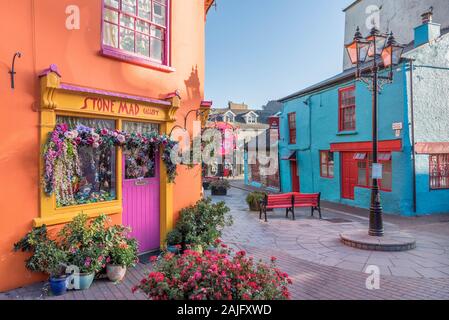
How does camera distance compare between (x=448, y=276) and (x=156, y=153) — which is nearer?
(x=448, y=276)

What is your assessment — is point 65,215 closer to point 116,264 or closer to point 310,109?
point 116,264

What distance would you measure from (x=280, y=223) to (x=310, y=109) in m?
9.10

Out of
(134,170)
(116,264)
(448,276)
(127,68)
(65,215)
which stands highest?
(127,68)

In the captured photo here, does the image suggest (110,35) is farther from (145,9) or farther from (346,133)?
(346,133)

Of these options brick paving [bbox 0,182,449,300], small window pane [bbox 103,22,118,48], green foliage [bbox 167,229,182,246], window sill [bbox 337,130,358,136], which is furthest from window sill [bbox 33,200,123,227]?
window sill [bbox 337,130,358,136]

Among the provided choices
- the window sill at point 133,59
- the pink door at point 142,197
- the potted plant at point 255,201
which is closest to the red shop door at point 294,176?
the potted plant at point 255,201

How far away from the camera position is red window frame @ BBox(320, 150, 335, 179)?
1678 centimetres

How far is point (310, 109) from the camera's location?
59.9 feet

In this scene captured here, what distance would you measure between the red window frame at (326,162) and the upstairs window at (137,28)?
11.8 m

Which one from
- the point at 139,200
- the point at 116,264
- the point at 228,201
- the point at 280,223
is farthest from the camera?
the point at 228,201

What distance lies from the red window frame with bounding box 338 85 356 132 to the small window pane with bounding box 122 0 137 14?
11.3m

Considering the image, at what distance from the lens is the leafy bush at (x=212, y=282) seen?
332cm

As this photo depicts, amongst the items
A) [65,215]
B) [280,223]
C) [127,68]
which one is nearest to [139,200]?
[65,215]

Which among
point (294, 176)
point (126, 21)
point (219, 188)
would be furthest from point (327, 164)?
point (126, 21)
